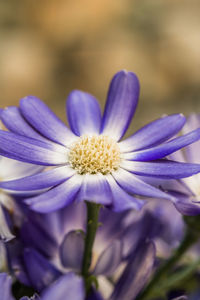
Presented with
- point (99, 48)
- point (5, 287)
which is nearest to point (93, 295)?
point (5, 287)

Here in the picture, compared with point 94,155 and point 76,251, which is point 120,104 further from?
point 76,251

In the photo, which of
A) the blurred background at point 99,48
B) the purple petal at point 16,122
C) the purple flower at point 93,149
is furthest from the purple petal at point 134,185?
the blurred background at point 99,48

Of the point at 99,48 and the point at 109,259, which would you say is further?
the point at 99,48

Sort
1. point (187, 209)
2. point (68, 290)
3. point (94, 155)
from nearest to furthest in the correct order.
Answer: point (68, 290) < point (187, 209) < point (94, 155)

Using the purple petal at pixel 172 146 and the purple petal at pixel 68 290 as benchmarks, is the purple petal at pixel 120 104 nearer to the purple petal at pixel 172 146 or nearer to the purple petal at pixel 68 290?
the purple petal at pixel 172 146

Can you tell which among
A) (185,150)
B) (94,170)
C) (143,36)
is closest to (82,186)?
(94,170)
